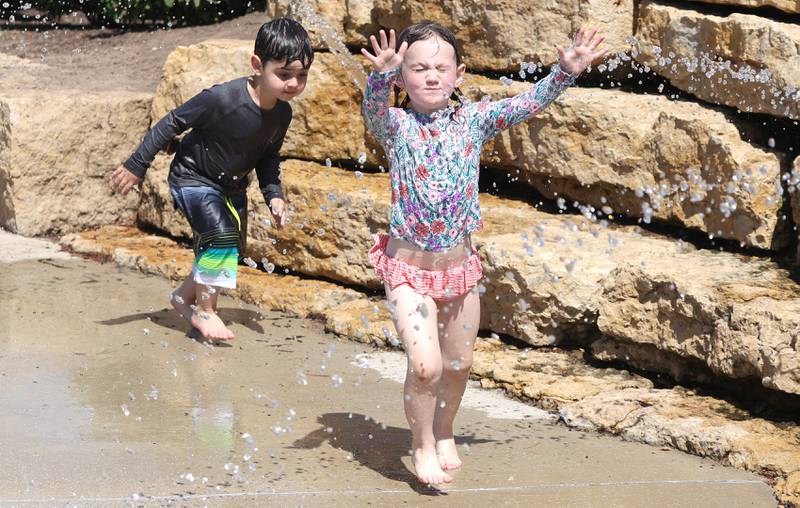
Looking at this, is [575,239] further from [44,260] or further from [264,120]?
[44,260]

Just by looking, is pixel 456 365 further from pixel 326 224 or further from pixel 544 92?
pixel 326 224

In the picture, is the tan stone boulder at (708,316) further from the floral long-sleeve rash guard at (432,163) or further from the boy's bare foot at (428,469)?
the boy's bare foot at (428,469)

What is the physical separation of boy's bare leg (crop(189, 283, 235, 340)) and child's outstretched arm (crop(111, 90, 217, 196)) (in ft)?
1.87

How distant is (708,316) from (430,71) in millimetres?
1500

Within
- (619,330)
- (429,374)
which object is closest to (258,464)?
(429,374)

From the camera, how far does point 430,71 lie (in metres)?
3.87

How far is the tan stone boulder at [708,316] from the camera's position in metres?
4.31

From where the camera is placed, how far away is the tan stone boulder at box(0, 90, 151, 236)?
23.2ft

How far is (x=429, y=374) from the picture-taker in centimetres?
373

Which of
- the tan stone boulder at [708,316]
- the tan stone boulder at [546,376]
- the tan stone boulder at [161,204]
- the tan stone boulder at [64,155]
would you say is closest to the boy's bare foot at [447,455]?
the tan stone boulder at [546,376]

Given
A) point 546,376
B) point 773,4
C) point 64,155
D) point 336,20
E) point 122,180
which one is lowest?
point 546,376

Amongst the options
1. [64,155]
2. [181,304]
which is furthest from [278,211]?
[64,155]

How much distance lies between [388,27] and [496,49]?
0.73 metres

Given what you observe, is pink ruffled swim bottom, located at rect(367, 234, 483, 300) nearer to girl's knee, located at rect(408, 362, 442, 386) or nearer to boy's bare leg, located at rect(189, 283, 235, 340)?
girl's knee, located at rect(408, 362, 442, 386)
